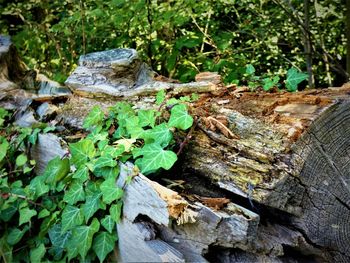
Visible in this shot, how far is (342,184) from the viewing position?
63.7 inches

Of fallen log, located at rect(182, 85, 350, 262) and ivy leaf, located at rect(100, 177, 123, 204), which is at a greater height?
fallen log, located at rect(182, 85, 350, 262)

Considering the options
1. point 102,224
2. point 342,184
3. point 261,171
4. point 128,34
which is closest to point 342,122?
point 342,184

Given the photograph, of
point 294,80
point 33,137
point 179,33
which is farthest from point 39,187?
point 179,33

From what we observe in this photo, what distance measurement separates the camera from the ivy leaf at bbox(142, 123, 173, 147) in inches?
63.0

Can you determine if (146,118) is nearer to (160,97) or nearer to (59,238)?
(160,97)

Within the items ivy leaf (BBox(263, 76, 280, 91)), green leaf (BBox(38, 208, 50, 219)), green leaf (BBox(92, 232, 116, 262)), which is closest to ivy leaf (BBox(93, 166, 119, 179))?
green leaf (BBox(92, 232, 116, 262))

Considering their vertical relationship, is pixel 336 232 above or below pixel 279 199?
below

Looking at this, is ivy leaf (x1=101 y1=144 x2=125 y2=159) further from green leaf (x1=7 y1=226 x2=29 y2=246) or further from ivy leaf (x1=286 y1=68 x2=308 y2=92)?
ivy leaf (x1=286 y1=68 x2=308 y2=92)

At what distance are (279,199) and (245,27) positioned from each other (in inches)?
132

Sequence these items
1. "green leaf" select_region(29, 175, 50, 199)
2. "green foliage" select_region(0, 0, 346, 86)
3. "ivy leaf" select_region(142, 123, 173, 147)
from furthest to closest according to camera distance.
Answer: "green foliage" select_region(0, 0, 346, 86) → "green leaf" select_region(29, 175, 50, 199) → "ivy leaf" select_region(142, 123, 173, 147)

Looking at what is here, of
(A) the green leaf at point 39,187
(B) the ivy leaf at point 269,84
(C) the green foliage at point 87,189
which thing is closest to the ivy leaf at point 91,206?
(C) the green foliage at point 87,189

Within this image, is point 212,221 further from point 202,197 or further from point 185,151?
point 185,151

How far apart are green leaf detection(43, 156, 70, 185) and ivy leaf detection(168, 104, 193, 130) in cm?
53

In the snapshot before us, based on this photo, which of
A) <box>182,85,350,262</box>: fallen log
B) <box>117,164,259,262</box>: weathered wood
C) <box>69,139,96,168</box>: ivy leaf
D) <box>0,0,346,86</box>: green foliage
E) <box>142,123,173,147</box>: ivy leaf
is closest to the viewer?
<box>117,164,259,262</box>: weathered wood
